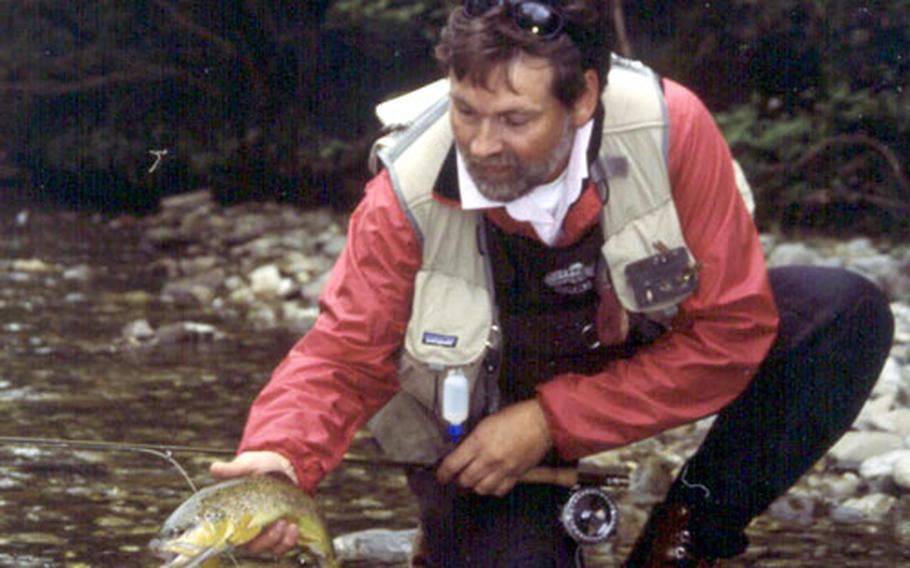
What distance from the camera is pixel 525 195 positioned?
10.6 feet

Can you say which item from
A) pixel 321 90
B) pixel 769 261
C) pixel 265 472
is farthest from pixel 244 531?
pixel 321 90

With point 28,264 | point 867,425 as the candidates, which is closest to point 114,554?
point 867,425

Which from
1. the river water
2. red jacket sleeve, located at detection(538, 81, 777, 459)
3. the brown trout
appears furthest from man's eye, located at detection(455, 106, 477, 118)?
the river water

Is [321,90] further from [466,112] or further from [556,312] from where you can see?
[466,112]

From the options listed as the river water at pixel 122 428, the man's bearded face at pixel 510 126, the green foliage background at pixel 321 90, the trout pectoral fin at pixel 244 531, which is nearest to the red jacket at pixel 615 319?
the man's bearded face at pixel 510 126

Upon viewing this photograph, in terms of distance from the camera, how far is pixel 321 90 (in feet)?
48.3

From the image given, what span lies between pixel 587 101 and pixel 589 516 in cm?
82

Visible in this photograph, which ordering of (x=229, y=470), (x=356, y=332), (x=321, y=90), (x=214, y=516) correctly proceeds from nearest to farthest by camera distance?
(x=214, y=516) → (x=229, y=470) → (x=356, y=332) → (x=321, y=90)

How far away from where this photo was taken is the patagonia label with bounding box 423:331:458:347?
331cm

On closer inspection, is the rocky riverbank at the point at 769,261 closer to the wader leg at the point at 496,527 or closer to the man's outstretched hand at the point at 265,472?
the wader leg at the point at 496,527

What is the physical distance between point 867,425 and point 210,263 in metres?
6.43

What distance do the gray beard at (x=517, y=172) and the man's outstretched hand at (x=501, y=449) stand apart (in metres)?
0.43

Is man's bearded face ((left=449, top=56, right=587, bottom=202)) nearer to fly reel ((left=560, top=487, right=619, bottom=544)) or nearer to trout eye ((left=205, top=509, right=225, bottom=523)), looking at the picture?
fly reel ((left=560, top=487, right=619, bottom=544))

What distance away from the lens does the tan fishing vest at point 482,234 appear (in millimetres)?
3285
